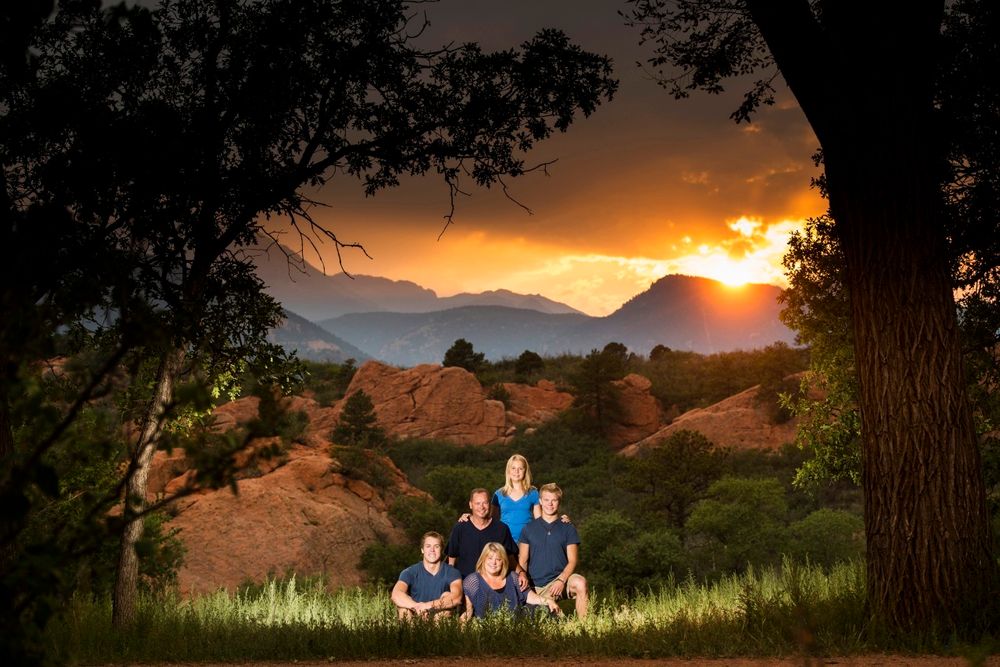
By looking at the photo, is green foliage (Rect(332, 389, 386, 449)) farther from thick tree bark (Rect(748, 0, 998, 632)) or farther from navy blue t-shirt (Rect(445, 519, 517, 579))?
thick tree bark (Rect(748, 0, 998, 632))

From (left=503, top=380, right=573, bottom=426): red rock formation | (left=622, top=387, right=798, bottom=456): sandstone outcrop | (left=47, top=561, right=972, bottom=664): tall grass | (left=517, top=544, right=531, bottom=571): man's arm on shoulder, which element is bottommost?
(left=47, top=561, right=972, bottom=664): tall grass

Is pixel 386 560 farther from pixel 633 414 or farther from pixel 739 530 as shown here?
pixel 633 414

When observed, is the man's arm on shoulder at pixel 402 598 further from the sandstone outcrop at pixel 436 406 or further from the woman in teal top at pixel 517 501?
the sandstone outcrop at pixel 436 406

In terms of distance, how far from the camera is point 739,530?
16406 mm

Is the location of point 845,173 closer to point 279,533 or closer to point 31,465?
point 31,465

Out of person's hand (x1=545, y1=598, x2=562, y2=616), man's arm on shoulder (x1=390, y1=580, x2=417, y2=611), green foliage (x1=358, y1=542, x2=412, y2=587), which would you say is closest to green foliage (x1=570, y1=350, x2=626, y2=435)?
green foliage (x1=358, y1=542, x2=412, y2=587)

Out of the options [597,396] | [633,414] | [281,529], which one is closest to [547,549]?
[281,529]

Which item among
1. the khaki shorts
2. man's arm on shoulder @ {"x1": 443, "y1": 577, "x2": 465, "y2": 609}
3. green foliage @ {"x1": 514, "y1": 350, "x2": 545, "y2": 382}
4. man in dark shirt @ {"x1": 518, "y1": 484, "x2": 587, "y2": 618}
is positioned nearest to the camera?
man's arm on shoulder @ {"x1": 443, "y1": 577, "x2": 465, "y2": 609}

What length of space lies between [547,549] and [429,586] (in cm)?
133

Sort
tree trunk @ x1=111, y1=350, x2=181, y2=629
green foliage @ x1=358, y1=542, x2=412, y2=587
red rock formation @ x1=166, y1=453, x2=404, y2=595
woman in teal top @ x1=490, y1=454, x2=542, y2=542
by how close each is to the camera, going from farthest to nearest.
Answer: green foliage @ x1=358, y1=542, x2=412, y2=587 < red rock formation @ x1=166, y1=453, x2=404, y2=595 < woman in teal top @ x1=490, y1=454, x2=542, y2=542 < tree trunk @ x1=111, y1=350, x2=181, y2=629

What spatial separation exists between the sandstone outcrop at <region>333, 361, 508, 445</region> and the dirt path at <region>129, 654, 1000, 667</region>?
28.9 metres

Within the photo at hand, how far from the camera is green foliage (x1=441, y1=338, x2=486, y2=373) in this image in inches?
1800

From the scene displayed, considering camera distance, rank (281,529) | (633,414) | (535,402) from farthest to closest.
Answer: (535,402)
(633,414)
(281,529)

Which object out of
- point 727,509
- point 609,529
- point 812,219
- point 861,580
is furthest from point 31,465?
point 727,509
